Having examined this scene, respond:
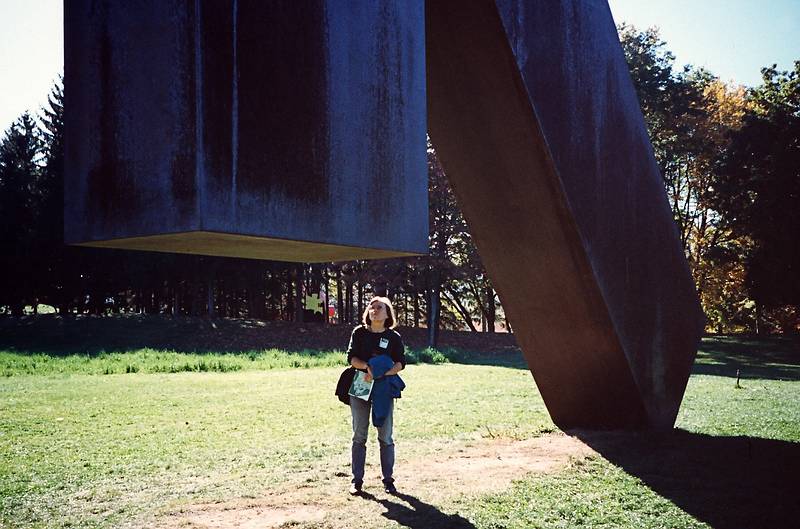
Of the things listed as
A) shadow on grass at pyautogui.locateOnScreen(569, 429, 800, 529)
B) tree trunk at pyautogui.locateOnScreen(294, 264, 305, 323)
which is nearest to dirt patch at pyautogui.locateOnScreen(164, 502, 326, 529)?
shadow on grass at pyautogui.locateOnScreen(569, 429, 800, 529)

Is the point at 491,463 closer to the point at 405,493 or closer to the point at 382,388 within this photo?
the point at 405,493

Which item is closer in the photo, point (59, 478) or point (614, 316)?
point (59, 478)

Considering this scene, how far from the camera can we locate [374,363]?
5.84 m

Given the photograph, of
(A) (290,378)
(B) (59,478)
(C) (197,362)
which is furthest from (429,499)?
(C) (197,362)

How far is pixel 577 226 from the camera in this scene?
6.65 meters

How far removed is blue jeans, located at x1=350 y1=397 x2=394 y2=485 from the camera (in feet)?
18.7

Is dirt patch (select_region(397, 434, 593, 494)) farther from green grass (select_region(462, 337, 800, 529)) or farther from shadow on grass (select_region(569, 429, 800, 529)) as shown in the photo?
shadow on grass (select_region(569, 429, 800, 529))

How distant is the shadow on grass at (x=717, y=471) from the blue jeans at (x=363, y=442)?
224 centimetres

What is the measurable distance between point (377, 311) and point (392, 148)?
6.48 feet

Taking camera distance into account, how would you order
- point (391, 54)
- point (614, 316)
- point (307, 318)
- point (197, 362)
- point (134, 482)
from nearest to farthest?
1. point (391, 54)
2. point (134, 482)
3. point (614, 316)
4. point (197, 362)
5. point (307, 318)

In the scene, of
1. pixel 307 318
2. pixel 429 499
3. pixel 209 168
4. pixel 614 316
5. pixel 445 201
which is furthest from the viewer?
pixel 307 318

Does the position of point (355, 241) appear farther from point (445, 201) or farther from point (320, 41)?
point (445, 201)

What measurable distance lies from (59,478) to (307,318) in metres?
32.1

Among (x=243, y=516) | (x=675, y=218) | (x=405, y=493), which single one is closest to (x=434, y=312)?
(x=675, y=218)
